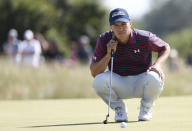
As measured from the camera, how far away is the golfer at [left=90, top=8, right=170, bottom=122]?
8.69 meters

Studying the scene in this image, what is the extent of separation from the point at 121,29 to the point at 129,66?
71cm

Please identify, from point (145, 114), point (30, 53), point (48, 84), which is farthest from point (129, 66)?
point (30, 53)

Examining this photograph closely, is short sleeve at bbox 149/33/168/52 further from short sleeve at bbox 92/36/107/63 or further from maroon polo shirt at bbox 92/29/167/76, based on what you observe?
short sleeve at bbox 92/36/107/63

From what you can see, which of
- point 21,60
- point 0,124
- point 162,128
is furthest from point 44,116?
point 21,60

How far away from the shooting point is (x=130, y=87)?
914 centimetres

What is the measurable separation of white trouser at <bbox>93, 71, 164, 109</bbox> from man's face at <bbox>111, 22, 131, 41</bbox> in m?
0.57

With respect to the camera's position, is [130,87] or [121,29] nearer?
[121,29]

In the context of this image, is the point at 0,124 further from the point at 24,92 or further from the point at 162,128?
the point at 24,92

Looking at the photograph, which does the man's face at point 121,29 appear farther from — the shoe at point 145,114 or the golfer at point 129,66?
the shoe at point 145,114

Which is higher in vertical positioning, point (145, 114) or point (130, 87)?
point (130, 87)

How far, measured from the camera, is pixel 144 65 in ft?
29.9

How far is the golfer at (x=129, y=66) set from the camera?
8.69 meters

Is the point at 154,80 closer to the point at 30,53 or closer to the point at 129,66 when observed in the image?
the point at 129,66

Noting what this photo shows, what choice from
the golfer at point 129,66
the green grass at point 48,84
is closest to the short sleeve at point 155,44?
the golfer at point 129,66
